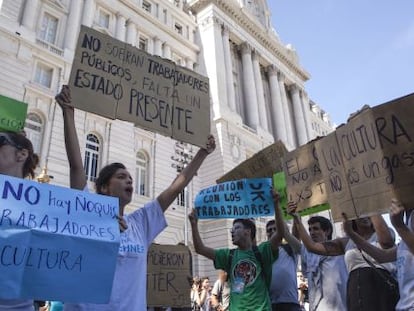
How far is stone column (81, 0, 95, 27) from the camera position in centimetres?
1820

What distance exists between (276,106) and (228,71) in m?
6.33

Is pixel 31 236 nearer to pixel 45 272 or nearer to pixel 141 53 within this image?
pixel 45 272

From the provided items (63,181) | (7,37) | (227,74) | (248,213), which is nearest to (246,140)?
(227,74)

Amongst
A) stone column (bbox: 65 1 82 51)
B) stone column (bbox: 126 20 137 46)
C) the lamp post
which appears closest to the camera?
the lamp post

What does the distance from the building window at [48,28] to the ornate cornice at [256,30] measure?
1113 cm

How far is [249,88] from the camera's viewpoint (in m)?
26.2

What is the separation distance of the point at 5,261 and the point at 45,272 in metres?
0.19

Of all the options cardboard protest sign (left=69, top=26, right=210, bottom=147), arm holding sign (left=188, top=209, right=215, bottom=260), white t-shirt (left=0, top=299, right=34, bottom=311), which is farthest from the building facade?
white t-shirt (left=0, top=299, right=34, bottom=311)

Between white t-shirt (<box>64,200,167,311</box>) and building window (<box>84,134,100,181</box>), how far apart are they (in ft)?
45.6

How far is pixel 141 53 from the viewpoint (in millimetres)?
3521

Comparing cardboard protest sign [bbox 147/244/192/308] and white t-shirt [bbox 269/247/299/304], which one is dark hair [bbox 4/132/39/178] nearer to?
cardboard protest sign [bbox 147/244/192/308]

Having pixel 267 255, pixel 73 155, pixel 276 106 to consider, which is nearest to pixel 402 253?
pixel 267 255

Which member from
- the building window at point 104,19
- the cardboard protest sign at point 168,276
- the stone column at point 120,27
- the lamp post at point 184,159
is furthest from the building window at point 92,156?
the cardboard protest sign at point 168,276

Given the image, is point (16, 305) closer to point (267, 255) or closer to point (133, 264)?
point (133, 264)
